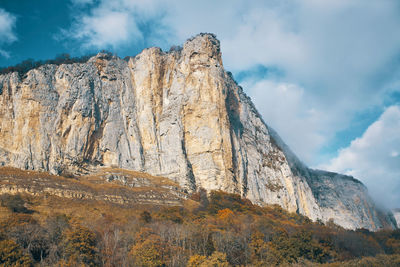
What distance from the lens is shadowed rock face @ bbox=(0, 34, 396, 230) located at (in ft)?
200

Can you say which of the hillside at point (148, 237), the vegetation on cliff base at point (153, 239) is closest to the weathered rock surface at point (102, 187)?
the hillside at point (148, 237)

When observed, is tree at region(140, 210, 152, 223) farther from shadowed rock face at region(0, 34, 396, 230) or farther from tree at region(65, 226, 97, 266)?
shadowed rock face at region(0, 34, 396, 230)

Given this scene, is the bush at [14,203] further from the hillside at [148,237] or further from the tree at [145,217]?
the tree at [145,217]

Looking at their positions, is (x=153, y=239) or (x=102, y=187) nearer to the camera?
(x=153, y=239)

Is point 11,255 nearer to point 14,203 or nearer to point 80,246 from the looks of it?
point 80,246

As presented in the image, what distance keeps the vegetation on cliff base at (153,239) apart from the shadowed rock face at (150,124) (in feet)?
45.6

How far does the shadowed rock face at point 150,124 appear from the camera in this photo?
200ft

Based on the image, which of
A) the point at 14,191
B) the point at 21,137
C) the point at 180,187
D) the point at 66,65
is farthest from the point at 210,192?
the point at 66,65

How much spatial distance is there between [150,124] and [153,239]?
1532 inches

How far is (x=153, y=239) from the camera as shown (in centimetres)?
3416

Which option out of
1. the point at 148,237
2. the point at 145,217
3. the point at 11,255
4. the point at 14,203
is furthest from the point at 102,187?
the point at 11,255

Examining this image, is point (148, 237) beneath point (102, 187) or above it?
beneath

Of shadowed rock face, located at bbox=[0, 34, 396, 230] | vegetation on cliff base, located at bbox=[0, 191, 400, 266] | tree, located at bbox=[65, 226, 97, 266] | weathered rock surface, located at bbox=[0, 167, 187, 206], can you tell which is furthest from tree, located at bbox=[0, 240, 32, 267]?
shadowed rock face, located at bbox=[0, 34, 396, 230]

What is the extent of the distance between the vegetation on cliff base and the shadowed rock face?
13.9 m
